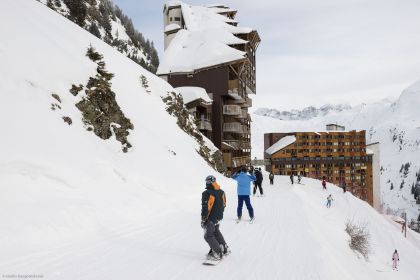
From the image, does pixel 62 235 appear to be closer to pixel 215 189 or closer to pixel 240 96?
pixel 215 189

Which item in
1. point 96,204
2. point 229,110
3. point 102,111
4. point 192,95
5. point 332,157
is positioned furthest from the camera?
point 332,157

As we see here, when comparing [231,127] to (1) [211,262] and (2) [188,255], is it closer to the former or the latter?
(2) [188,255]

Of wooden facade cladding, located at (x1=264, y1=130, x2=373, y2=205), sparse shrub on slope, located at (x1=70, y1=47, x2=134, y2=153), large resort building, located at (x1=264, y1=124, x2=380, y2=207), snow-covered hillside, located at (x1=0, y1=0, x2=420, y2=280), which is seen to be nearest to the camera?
snow-covered hillside, located at (x1=0, y1=0, x2=420, y2=280)

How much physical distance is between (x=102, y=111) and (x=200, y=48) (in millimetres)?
36828

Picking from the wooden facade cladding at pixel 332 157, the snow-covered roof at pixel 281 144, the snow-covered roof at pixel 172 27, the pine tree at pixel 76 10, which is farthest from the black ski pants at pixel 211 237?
the wooden facade cladding at pixel 332 157

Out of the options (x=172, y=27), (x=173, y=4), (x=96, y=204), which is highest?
(x=173, y=4)

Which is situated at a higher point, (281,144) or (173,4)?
(173,4)

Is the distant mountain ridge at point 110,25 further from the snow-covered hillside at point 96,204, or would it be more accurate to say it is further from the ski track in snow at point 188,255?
the ski track in snow at point 188,255

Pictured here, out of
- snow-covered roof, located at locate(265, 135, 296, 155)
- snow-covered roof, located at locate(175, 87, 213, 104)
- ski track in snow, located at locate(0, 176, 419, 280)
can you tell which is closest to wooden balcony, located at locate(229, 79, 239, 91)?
snow-covered roof, located at locate(175, 87, 213, 104)

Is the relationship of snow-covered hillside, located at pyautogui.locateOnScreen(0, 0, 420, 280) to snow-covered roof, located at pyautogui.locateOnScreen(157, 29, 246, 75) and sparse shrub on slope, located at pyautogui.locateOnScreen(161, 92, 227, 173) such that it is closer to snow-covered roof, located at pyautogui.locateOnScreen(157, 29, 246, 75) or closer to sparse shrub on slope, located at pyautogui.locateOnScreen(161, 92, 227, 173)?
sparse shrub on slope, located at pyautogui.locateOnScreen(161, 92, 227, 173)

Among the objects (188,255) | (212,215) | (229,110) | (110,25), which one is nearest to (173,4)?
Answer: (110,25)

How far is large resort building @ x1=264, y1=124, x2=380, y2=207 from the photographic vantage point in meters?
89.5

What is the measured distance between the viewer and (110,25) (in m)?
57.3

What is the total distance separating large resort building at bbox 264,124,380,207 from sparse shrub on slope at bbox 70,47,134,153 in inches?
2890
